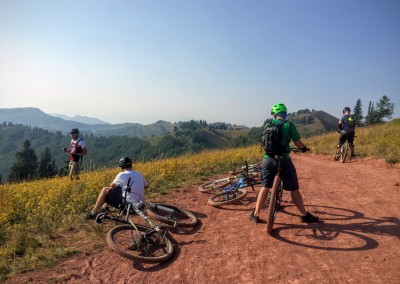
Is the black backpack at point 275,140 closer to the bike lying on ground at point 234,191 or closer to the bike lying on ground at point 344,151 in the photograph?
the bike lying on ground at point 234,191

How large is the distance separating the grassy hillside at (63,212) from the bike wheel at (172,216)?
1.24 metres

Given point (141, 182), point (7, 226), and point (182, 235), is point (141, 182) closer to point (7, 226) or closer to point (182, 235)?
Answer: point (182, 235)

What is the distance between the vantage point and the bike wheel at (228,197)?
25.9 feet

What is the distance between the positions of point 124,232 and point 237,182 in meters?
3.77

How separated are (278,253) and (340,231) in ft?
5.41

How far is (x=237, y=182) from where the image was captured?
8.53 meters

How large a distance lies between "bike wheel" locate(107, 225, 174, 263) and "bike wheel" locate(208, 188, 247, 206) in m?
2.47

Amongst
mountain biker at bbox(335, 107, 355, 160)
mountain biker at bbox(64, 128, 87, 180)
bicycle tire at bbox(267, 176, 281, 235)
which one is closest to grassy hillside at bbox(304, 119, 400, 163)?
mountain biker at bbox(335, 107, 355, 160)

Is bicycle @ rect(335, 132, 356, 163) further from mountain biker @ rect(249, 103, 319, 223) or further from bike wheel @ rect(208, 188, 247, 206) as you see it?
mountain biker @ rect(249, 103, 319, 223)

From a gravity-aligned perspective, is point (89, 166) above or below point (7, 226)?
above

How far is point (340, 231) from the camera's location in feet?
19.0

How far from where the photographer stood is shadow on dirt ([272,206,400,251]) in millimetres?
5246

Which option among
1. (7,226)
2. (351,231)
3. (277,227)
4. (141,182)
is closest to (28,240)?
(7,226)

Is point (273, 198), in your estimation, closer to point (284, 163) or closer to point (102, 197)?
point (284, 163)
